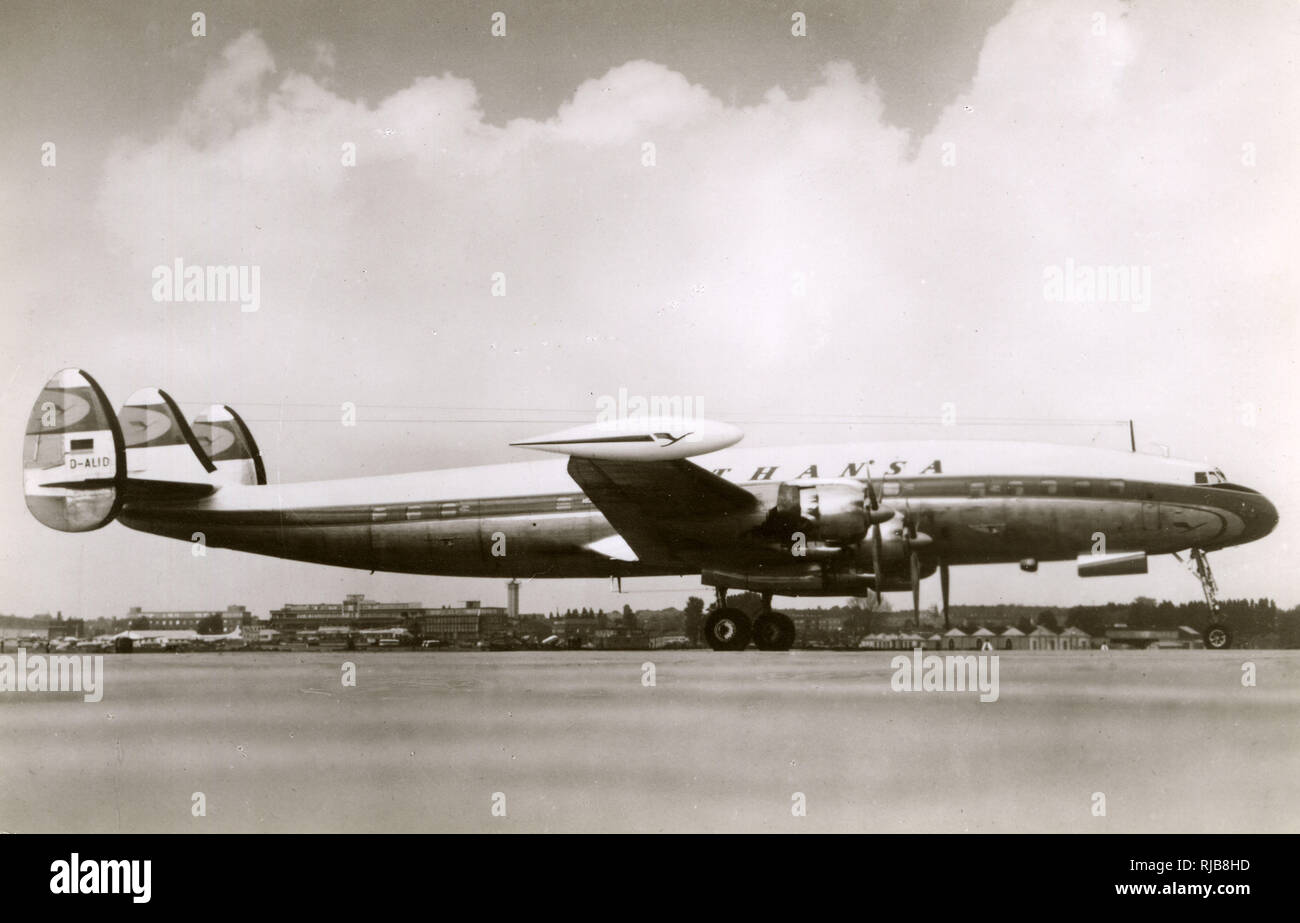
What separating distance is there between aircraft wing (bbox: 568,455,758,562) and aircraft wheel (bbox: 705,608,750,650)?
1.19 m

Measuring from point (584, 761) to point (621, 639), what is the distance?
16.0m

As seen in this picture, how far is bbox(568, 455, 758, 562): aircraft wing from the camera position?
1614 centimetres

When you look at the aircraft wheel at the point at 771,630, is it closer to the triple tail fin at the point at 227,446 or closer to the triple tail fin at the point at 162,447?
the triple tail fin at the point at 227,446

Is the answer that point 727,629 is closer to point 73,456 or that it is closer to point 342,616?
point 342,616

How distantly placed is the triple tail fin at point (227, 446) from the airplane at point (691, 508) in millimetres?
35

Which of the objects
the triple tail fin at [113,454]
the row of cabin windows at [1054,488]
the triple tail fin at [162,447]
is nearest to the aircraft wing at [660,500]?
the row of cabin windows at [1054,488]

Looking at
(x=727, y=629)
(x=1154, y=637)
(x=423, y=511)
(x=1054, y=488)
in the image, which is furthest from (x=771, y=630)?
(x=1154, y=637)

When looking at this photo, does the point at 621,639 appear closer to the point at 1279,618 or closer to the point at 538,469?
the point at 538,469

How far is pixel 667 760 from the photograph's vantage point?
27.2 feet

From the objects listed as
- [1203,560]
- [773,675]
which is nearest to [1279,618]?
[1203,560]

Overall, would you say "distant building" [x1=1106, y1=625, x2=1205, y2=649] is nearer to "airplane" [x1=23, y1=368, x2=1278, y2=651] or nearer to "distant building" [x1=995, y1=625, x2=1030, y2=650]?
"airplane" [x1=23, y1=368, x2=1278, y2=651]

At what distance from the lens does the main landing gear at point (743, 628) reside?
58.5 ft

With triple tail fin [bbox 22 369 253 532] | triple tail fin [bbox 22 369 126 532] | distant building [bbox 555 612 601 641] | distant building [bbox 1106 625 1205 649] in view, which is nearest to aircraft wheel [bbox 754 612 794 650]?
distant building [bbox 555 612 601 641]

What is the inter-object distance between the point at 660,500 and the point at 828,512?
2.78 m
